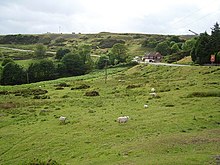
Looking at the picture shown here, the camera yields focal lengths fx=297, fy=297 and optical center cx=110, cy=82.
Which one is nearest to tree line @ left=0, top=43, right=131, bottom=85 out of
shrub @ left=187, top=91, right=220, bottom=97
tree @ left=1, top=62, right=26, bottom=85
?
tree @ left=1, top=62, right=26, bottom=85

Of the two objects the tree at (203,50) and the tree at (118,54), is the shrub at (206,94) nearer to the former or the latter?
the tree at (203,50)

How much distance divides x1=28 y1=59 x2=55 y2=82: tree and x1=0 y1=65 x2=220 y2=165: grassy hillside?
195 ft

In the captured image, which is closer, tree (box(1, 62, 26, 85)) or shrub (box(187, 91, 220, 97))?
shrub (box(187, 91, 220, 97))

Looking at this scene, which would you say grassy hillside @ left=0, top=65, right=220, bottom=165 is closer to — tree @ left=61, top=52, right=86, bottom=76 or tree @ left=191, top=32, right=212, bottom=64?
tree @ left=191, top=32, right=212, bottom=64

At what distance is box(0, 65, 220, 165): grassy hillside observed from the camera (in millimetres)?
22500

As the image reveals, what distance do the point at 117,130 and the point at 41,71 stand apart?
86933 mm

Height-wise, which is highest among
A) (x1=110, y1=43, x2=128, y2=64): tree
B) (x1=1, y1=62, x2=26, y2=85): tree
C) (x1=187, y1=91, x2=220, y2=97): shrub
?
(x1=110, y1=43, x2=128, y2=64): tree

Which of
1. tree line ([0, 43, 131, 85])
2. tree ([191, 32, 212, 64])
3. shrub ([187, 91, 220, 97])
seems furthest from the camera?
tree line ([0, 43, 131, 85])

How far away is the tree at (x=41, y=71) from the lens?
111m

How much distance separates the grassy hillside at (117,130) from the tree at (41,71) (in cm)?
5941

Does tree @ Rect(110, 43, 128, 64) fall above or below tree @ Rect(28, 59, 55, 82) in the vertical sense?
above

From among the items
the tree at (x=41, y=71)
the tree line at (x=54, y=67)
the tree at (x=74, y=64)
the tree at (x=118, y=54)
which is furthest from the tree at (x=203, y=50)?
the tree at (x=41, y=71)

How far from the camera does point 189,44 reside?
4729 inches

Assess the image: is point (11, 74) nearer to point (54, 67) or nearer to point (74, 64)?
point (54, 67)
